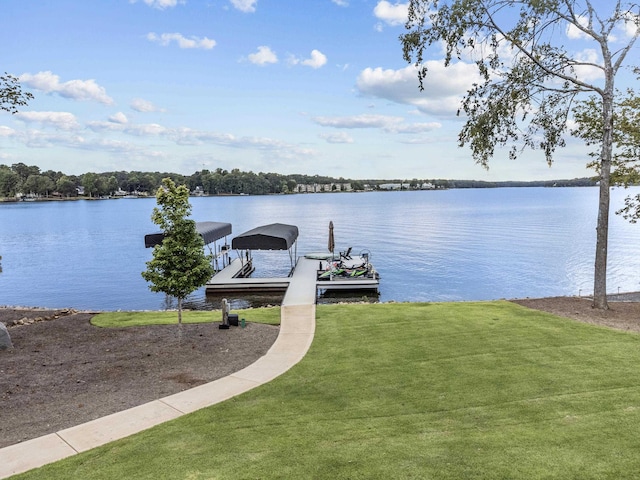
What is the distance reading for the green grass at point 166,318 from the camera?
15500 millimetres

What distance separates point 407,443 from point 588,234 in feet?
218

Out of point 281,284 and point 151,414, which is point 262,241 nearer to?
point 281,284

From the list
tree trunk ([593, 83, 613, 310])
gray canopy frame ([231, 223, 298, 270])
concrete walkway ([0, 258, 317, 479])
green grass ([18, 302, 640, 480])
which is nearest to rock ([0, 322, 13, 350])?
concrete walkway ([0, 258, 317, 479])

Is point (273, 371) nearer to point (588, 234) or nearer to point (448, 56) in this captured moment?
point (448, 56)

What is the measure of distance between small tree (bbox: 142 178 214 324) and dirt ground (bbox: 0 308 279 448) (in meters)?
1.91

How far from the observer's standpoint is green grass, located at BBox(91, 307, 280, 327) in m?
15.5

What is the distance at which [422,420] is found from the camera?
7.16m

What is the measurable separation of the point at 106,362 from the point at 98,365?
245 millimetres

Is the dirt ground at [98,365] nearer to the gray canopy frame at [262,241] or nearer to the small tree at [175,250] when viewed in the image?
the small tree at [175,250]

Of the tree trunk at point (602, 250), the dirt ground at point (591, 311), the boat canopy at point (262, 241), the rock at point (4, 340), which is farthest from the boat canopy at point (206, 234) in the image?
the tree trunk at point (602, 250)

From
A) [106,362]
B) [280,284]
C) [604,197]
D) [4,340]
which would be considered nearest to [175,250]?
[106,362]

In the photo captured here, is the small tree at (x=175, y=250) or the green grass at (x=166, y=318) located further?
the green grass at (x=166, y=318)

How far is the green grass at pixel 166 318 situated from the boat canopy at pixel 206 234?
8.51m

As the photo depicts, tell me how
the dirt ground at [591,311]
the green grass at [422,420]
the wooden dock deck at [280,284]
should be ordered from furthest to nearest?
the wooden dock deck at [280,284]
the dirt ground at [591,311]
the green grass at [422,420]
